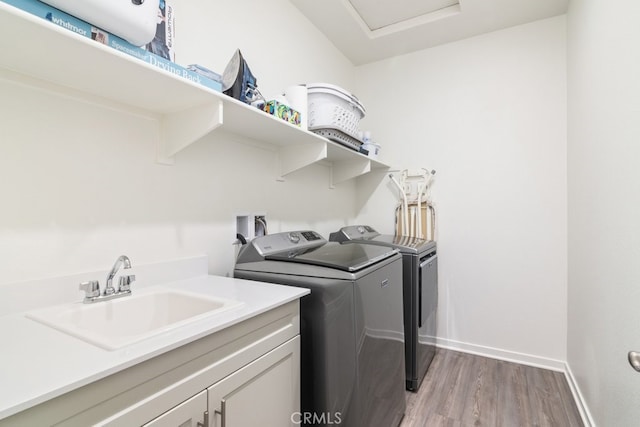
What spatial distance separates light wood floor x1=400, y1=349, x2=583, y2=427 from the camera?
183cm

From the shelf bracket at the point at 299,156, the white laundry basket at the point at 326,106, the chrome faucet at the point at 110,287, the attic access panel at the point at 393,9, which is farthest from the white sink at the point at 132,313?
the attic access panel at the point at 393,9

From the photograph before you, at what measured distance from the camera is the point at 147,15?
913mm

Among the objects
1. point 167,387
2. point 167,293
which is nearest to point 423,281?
point 167,293

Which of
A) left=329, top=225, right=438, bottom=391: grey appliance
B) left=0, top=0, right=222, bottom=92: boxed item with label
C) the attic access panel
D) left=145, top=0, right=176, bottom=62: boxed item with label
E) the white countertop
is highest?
the attic access panel

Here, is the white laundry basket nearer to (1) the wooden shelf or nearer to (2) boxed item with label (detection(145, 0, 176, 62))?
(1) the wooden shelf

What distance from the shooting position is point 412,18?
2.57 meters

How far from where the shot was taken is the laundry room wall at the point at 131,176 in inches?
38.3

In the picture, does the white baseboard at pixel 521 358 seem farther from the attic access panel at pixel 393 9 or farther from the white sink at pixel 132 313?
the attic access panel at pixel 393 9

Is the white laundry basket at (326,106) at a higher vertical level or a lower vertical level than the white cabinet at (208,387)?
higher

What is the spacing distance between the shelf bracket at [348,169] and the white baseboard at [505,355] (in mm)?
1711

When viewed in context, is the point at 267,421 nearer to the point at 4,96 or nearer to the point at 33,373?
the point at 33,373

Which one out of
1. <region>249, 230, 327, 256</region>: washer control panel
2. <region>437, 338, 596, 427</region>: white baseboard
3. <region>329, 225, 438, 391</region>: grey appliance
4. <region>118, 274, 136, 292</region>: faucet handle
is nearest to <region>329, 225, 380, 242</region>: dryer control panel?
<region>329, 225, 438, 391</region>: grey appliance

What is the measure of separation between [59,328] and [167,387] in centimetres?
35

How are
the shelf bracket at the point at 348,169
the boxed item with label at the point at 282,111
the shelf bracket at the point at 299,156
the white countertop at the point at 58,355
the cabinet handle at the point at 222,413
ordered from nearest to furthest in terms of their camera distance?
the white countertop at the point at 58,355
the cabinet handle at the point at 222,413
the boxed item with label at the point at 282,111
the shelf bracket at the point at 299,156
the shelf bracket at the point at 348,169
